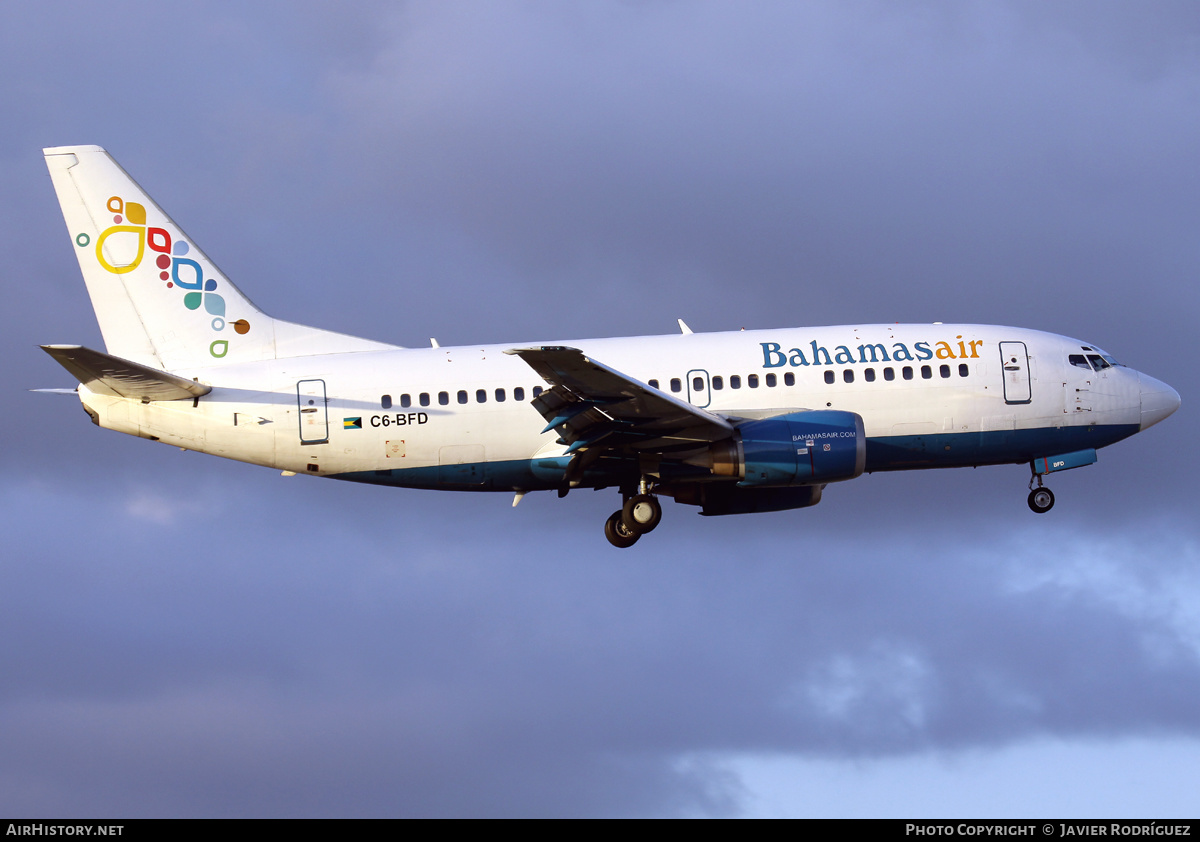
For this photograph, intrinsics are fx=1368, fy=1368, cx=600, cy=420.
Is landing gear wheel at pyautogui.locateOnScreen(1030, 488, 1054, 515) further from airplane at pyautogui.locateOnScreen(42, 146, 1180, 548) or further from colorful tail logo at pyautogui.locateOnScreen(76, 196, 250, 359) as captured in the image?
colorful tail logo at pyautogui.locateOnScreen(76, 196, 250, 359)

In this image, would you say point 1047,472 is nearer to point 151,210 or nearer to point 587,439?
point 587,439

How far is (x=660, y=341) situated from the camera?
36406mm

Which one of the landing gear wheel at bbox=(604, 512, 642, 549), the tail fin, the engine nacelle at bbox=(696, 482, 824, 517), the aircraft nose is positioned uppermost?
the tail fin

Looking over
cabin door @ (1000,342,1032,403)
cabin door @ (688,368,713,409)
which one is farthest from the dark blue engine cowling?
cabin door @ (1000,342,1032,403)

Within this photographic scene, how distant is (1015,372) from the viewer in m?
36.7

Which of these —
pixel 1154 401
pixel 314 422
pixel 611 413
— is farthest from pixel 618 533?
pixel 1154 401

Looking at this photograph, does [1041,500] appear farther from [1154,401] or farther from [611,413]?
[611,413]

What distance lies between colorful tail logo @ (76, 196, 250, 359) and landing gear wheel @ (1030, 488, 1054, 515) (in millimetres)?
22177

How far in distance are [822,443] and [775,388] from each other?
8.02 feet

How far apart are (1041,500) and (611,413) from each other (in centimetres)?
1306

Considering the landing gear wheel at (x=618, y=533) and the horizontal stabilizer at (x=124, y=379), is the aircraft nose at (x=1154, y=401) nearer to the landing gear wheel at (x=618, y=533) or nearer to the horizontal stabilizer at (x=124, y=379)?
the landing gear wheel at (x=618, y=533)

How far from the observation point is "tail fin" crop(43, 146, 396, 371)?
3691 cm

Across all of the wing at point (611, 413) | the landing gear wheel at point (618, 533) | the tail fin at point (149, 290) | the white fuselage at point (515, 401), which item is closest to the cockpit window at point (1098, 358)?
the white fuselage at point (515, 401)

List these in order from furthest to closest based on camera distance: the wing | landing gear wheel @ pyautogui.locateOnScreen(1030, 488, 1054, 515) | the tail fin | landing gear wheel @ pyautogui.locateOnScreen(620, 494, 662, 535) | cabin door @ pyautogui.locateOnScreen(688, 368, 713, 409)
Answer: landing gear wheel @ pyautogui.locateOnScreen(1030, 488, 1054, 515) < the tail fin < landing gear wheel @ pyautogui.locateOnScreen(620, 494, 662, 535) < cabin door @ pyautogui.locateOnScreen(688, 368, 713, 409) < the wing
